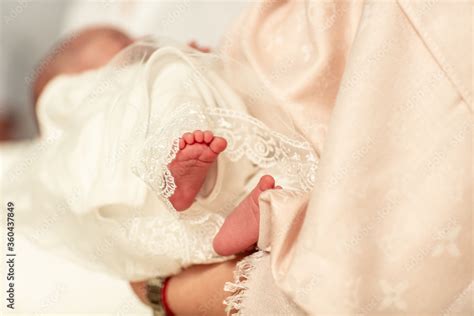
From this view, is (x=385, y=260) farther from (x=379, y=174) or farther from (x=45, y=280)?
(x=45, y=280)

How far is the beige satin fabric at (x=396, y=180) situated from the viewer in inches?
22.2

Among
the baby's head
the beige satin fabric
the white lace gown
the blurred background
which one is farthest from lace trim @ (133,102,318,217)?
the baby's head

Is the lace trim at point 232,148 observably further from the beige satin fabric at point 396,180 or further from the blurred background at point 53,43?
the blurred background at point 53,43

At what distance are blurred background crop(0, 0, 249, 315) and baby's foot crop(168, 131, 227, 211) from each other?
0.30 m

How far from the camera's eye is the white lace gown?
0.76 m

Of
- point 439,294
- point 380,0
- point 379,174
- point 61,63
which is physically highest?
point 61,63

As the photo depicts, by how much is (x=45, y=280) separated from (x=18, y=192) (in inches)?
6.3

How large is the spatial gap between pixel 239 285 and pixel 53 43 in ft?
4.47

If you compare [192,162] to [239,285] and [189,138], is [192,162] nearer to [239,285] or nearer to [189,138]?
[189,138]

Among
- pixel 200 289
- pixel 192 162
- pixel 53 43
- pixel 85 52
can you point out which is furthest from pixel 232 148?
pixel 53 43

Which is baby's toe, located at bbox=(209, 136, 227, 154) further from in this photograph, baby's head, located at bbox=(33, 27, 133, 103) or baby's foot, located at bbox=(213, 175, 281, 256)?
baby's head, located at bbox=(33, 27, 133, 103)

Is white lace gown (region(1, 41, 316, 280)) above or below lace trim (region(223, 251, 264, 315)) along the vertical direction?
above

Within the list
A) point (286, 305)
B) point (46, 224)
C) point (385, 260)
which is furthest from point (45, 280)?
point (385, 260)

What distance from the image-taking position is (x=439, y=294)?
0.57 meters
